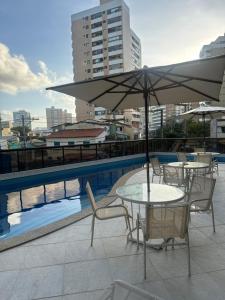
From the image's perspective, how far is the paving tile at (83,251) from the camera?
2875 millimetres

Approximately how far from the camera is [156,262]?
2.70 meters

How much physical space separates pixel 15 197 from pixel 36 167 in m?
2.73

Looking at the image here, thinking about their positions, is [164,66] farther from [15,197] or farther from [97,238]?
[15,197]

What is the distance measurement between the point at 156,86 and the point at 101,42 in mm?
57021

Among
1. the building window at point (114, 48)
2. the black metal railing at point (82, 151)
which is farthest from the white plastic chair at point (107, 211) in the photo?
the building window at point (114, 48)

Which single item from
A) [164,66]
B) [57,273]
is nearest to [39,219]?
[57,273]

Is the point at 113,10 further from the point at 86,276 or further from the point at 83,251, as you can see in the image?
the point at 86,276

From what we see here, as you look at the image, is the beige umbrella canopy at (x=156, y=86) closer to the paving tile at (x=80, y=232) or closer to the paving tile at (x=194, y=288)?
the paving tile at (x=80, y=232)

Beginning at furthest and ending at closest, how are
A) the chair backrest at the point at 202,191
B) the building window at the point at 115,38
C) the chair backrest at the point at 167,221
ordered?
the building window at the point at 115,38 < the chair backrest at the point at 202,191 < the chair backrest at the point at 167,221

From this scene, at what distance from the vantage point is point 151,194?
10.3 feet

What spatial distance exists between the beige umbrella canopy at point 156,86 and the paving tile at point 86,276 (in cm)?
171

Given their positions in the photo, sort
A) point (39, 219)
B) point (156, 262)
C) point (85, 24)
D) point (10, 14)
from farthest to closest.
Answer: point (85, 24) < point (10, 14) < point (39, 219) < point (156, 262)

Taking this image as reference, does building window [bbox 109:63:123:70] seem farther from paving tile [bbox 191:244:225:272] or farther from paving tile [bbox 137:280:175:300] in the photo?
paving tile [bbox 137:280:175:300]

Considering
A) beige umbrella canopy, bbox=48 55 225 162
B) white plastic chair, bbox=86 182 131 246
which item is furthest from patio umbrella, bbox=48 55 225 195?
white plastic chair, bbox=86 182 131 246
